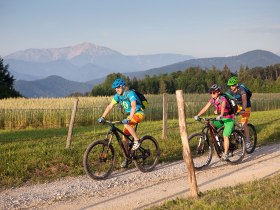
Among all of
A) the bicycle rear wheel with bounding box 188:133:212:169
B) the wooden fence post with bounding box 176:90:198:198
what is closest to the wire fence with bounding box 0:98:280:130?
the bicycle rear wheel with bounding box 188:133:212:169

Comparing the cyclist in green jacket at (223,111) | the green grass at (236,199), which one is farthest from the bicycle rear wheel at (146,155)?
the green grass at (236,199)

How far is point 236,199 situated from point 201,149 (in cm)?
359

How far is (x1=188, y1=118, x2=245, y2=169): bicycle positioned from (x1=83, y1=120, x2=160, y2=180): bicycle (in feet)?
3.19

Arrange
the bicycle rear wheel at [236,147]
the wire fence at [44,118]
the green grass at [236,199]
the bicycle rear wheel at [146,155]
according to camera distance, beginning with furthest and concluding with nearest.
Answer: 1. the wire fence at [44,118]
2. the bicycle rear wheel at [236,147]
3. the bicycle rear wheel at [146,155]
4. the green grass at [236,199]

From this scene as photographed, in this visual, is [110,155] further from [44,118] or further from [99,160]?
[44,118]

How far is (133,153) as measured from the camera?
32.4 feet

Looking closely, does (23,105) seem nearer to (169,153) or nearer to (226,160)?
(169,153)

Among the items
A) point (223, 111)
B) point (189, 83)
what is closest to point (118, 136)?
point (223, 111)

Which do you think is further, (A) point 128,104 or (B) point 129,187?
(A) point 128,104

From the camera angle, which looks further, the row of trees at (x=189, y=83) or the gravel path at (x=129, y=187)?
the row of trees at (x=189, y=83)

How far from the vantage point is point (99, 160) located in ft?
30.4

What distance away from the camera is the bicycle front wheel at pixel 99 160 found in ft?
29.7

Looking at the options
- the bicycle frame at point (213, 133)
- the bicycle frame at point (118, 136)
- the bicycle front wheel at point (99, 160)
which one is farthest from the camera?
the bicycle frame at point (213, 133)

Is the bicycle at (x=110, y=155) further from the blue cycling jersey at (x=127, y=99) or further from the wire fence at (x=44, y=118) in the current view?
the wire fence at (x=44, y=118)
